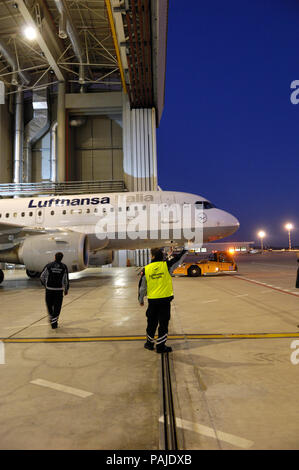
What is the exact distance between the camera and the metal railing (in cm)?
2431

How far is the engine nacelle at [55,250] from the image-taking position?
10664 millimetres

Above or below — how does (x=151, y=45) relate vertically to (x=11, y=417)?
above

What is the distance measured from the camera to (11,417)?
2.52 m

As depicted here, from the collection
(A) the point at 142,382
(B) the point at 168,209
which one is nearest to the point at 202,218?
(B) the point at 168,209

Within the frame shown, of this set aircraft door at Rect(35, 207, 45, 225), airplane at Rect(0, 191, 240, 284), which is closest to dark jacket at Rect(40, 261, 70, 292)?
airplane at Rect(0, 191, 240, 284)

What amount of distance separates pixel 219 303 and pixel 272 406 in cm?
510

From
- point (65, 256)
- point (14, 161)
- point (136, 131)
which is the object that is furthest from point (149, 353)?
point (14, 161)

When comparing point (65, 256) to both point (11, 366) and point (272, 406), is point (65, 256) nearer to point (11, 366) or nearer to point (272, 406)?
point (11, 366)

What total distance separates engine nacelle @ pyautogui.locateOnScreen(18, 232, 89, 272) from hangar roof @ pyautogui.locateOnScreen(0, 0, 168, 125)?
12.8 meters

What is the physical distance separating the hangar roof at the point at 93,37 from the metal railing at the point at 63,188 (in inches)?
287

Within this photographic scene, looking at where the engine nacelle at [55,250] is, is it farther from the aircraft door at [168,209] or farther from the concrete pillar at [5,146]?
the concrete pillar at [5,146]

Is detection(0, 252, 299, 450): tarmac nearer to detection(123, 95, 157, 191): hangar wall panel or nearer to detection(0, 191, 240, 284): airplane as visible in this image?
detection(0, 191, 240, 284): airplane

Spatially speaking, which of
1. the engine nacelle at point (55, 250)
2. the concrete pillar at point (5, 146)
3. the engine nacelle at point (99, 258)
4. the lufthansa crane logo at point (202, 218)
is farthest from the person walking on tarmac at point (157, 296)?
the concrete pillar at point (5, 146)

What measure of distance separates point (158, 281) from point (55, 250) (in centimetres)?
735
